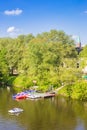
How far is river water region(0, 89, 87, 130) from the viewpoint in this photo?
4421cm

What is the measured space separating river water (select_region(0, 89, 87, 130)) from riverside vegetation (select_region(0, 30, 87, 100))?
16.5 ft

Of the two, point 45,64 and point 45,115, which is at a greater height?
point 45,64

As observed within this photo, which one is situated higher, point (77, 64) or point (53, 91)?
point (77, 64)

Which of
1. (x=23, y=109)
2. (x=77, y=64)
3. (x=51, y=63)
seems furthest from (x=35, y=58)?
(x=23, y=109)

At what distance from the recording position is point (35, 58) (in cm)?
7762

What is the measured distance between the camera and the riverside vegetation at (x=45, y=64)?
2685 inches

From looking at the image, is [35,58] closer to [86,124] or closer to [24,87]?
[24,87]

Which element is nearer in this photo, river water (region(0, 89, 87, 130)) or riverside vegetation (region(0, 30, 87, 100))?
river water (region(0, 89, 87, 130))

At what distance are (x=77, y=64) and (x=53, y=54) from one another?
6.63m

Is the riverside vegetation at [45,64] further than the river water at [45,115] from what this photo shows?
Yes

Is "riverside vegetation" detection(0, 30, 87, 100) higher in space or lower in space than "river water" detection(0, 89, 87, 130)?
higher

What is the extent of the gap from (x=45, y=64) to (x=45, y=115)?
26.4 meters

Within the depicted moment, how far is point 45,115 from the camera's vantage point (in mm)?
50844

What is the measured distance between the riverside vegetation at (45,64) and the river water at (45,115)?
5020mm
